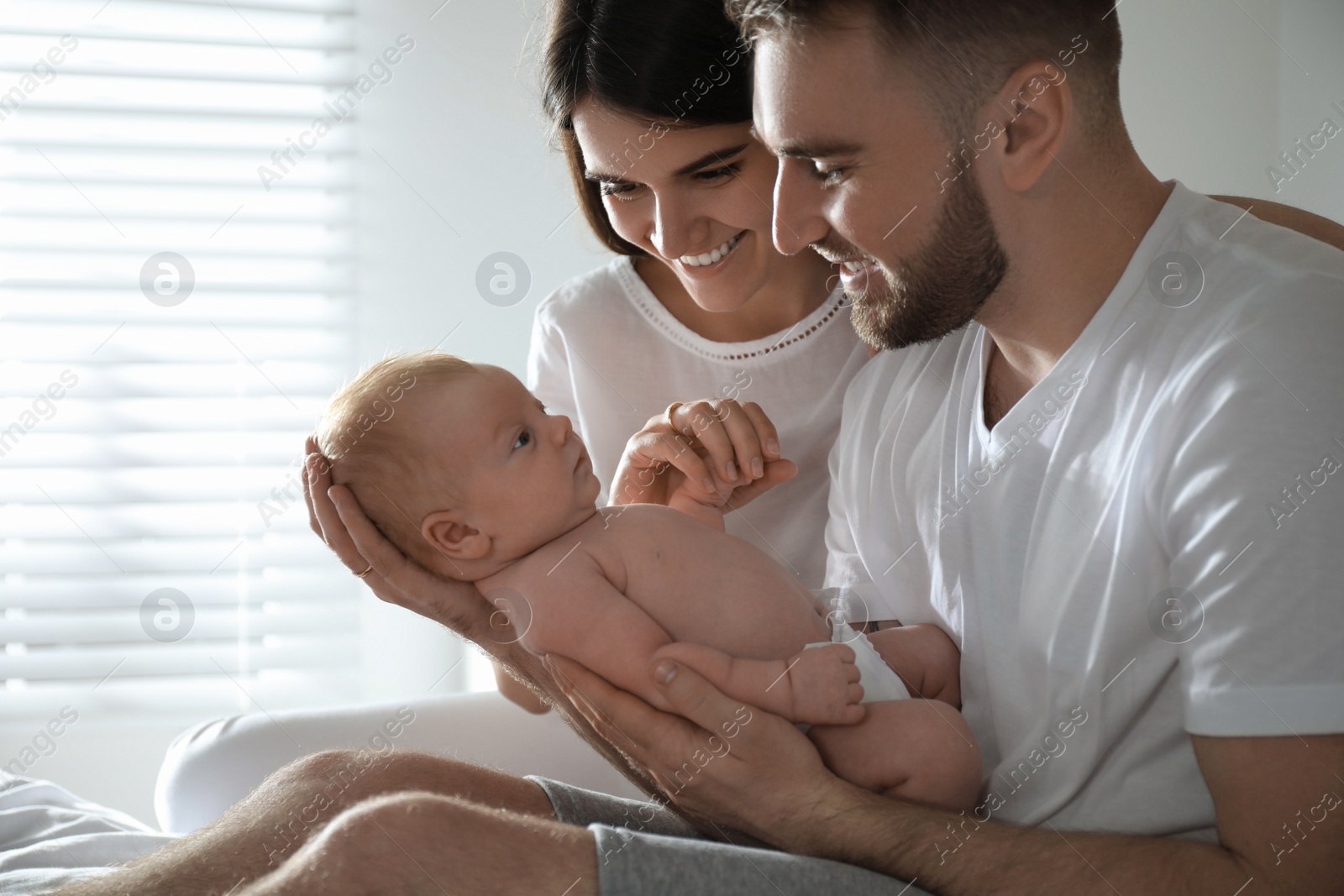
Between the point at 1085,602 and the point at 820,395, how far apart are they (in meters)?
0.76

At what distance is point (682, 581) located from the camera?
4.37ft

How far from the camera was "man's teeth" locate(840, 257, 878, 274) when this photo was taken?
1403mm

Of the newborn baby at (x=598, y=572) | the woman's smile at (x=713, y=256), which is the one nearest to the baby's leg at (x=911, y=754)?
the newborn baby at (x=598, y=572)

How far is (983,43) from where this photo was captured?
3.92 ft

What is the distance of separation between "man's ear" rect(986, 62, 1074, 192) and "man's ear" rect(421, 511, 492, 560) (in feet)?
2.55

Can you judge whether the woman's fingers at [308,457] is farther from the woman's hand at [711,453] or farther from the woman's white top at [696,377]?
the woman's white top at [696,377]

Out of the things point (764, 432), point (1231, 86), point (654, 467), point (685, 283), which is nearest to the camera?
point (764, 432)

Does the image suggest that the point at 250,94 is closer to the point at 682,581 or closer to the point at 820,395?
the point at 820,395

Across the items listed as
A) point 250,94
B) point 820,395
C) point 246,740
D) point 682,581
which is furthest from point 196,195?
point 682,581

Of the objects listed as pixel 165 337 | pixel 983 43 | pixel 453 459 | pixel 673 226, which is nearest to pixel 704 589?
pixel 453 459

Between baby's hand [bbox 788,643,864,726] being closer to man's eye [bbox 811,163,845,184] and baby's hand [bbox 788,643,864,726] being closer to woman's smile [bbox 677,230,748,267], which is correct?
man's eye [bbox 811,163,845,184]

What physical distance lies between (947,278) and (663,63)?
1.79 ft

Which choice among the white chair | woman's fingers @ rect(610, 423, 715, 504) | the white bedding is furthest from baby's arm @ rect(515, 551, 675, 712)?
the white bedding

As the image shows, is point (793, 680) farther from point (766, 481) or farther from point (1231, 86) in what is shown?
point (1231, 86)
